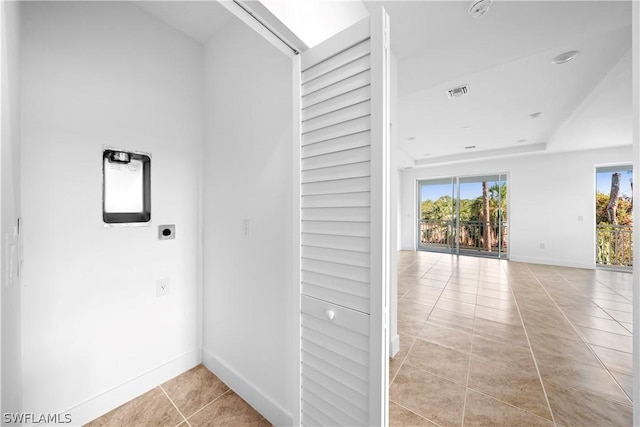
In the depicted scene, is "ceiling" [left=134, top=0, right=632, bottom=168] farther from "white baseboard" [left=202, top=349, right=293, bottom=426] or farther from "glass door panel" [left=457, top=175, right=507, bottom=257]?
"white baseboard" [left=202, top=349, right=293, bottom=426]

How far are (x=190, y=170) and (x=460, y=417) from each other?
99.5 inches

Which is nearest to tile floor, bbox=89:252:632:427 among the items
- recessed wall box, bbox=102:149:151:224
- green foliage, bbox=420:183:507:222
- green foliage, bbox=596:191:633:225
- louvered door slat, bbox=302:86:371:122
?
recessed wall box, bbox=102:149:151:224

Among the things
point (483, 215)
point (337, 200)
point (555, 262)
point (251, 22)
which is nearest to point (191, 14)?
point (251, 22)

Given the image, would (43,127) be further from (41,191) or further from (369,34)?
(369,34)

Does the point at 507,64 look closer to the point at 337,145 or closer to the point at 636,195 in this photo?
the point at 636,195

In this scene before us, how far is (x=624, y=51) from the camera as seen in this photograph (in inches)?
82.7

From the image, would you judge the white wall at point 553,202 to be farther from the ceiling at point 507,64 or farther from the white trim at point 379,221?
the white trim at point 379,221

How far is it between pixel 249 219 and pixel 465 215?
7049 mm

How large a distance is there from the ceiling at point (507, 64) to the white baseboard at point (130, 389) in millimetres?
2547

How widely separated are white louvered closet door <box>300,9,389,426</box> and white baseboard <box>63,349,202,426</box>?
1.24 metres

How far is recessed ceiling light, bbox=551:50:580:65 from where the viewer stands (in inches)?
84.8

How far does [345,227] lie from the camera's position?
98 cm

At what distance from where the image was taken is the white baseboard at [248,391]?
1.36 m

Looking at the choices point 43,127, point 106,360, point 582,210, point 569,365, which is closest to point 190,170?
point 43,127
